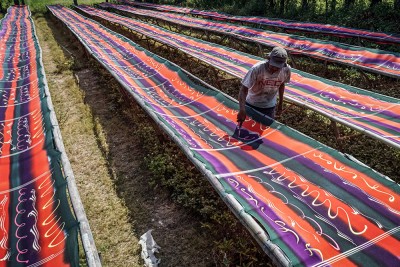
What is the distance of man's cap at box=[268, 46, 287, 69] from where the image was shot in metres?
3.54

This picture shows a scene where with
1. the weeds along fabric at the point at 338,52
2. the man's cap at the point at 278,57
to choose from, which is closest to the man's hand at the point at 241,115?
the man's cap at the point at 278,57

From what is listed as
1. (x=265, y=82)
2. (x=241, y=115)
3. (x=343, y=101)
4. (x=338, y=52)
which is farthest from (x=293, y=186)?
A: (x=338, y=52)

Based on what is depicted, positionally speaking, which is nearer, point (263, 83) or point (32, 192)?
point (32, 192)

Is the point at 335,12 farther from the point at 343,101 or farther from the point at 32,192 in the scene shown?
the point at 32,192

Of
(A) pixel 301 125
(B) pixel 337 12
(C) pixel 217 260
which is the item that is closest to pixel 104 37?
(A) pixel 301 125

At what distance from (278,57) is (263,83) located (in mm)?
505

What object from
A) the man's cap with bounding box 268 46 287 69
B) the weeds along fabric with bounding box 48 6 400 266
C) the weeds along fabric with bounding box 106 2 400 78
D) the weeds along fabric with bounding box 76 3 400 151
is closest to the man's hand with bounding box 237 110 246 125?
the weeds along fabric with bounding box 48 6 400 266

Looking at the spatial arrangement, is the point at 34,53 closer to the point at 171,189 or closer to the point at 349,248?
the point at 171,189

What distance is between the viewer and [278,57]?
3.55m

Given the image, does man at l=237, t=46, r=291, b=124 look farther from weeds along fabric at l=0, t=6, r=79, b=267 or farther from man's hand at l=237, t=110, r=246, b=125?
weeds along fabric at l=0, t=6, r=79, b=267

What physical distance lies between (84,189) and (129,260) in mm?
1497

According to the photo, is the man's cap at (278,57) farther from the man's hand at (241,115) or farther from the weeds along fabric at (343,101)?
the weeds along fabric at (343,101)

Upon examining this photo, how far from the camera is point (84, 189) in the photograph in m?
4.42

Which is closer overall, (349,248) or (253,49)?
(349,248)
